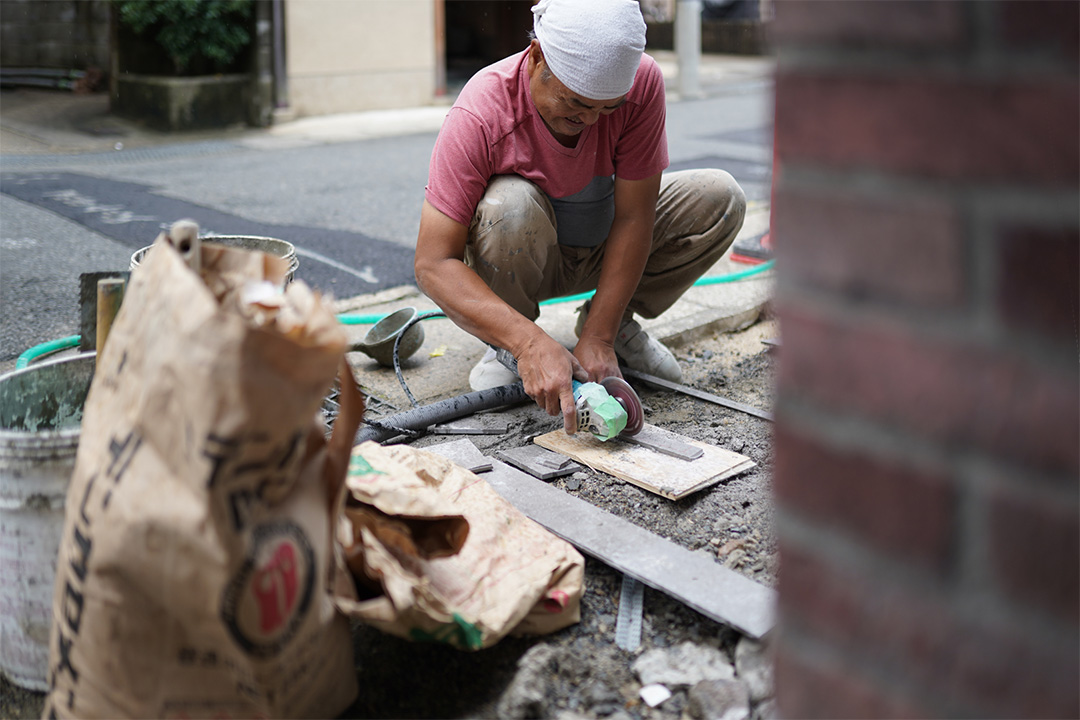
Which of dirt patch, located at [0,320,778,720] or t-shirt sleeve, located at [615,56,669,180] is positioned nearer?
dirt patch, located at [0,320,778,720]

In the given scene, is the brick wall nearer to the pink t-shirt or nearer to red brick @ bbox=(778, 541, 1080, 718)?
red brick @ bbox=(778, 541, 1080, 718)

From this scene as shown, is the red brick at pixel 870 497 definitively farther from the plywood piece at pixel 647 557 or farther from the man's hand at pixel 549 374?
the man's hand at pixel 549 374

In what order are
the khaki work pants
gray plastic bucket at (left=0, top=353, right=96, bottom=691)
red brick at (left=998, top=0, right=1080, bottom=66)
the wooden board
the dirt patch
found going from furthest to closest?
the khaki work pants, the wooden board, the dirt patch, gray plastic bucket at (left=0, top=353, right=96, bottom=691), red brick at (left=998, top=0, right=1080, bottom=66)

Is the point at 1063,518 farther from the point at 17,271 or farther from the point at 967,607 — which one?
the point at 17,271

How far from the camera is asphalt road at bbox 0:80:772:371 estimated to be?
14.7 feet

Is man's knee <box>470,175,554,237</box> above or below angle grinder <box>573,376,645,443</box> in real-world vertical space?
above

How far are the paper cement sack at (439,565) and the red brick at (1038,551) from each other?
975mm

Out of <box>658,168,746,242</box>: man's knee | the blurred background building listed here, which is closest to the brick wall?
<box>658,168,746,242</box>: man's knee

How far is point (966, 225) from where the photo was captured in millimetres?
794

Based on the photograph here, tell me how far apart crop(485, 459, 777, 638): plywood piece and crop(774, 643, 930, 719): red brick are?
0.65 metres

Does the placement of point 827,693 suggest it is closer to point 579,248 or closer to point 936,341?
point 936,341

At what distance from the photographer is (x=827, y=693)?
0.99 metres

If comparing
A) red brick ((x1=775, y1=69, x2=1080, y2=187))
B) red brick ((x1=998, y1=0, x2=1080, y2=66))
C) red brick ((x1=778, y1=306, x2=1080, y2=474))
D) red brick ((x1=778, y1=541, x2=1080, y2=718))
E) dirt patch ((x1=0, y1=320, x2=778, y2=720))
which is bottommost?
dirt patch ((x1=0, y1=320, x2=778, y2=720))

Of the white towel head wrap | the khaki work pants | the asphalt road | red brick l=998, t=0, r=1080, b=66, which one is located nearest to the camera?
red brick l=998, t=0, r=1080, b=66
